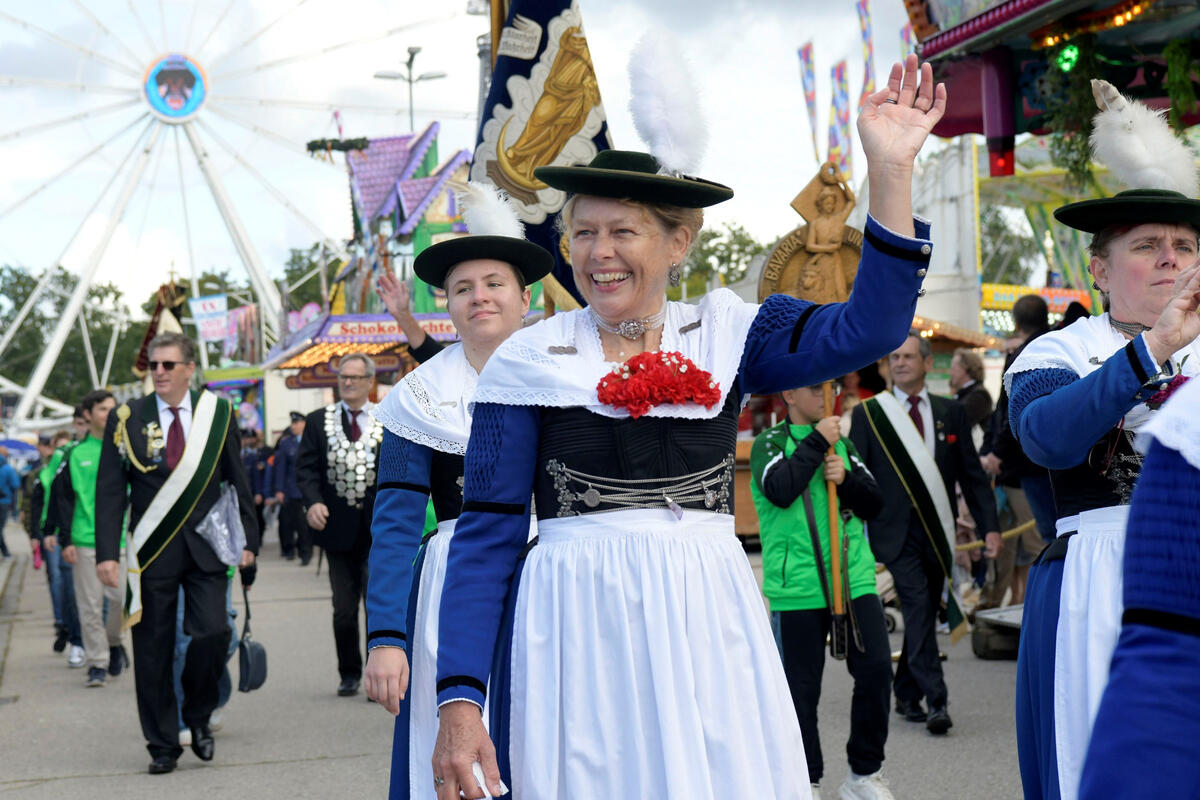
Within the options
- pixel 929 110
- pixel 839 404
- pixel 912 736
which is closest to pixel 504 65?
pixel 839 404

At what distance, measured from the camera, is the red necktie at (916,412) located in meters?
7.71

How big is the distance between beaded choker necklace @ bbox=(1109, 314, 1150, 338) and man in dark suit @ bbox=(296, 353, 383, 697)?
235 inches

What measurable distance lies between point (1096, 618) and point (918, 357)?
15.5ft

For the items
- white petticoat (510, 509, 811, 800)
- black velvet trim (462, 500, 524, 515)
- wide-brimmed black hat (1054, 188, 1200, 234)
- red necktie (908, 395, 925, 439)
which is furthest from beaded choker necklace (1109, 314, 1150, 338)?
red necktie (908, 395, 925, 439)

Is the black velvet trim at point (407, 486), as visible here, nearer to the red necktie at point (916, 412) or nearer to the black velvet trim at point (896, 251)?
the black velvet trim at point (896, 251)

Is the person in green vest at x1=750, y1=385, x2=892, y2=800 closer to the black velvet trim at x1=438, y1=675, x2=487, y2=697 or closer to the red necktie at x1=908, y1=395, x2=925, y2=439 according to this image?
the red necktie at x1=908, y1=395, x2=925, y2=439

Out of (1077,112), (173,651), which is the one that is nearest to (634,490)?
(173,651)

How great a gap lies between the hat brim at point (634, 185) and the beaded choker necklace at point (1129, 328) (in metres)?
1.26

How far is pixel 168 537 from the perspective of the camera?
23.2ft

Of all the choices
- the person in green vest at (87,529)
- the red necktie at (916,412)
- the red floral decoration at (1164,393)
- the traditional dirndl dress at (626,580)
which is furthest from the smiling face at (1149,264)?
the person in green vest at (87,529)

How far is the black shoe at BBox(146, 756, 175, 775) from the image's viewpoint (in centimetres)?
692

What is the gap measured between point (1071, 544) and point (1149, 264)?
2.30ft

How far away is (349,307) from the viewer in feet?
150

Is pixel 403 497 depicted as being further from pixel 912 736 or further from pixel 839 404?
pixel 912 736
